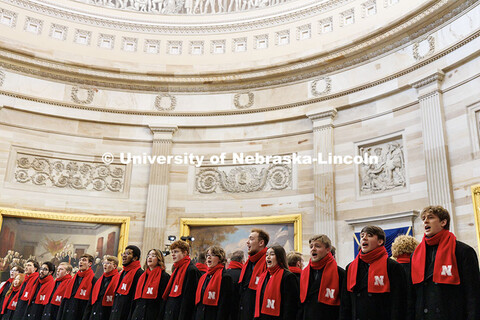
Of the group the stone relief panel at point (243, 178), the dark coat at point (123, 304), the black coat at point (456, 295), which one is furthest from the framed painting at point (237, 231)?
the black coat at point (456, 295)

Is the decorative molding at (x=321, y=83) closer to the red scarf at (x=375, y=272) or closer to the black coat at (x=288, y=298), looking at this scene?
the black coat at (x=288, y=298)

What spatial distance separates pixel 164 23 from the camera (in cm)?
1823

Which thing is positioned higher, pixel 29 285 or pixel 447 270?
pixel 447 270

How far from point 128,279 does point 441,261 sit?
16.0 feet

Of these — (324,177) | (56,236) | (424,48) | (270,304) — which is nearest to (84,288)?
(270,304)

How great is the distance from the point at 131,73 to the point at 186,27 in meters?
3.17

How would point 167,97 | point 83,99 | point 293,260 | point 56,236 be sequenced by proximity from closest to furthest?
point 293,260
point 56,236
point 83,99
point 167,97

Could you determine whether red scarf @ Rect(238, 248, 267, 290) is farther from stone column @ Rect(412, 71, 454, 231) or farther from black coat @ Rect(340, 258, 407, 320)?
stone column @ Rect(412, 71, 454, 231)

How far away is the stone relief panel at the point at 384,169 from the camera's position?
13.2 m

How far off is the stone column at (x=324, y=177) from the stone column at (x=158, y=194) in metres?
5.19

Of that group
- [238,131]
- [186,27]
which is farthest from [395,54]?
[186,27]

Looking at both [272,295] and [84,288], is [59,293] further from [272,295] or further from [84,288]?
[272,295]

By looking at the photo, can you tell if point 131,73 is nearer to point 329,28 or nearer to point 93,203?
point 93,203

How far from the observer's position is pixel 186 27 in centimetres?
1816
